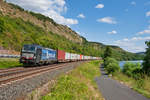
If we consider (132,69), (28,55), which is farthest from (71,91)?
(132,69)

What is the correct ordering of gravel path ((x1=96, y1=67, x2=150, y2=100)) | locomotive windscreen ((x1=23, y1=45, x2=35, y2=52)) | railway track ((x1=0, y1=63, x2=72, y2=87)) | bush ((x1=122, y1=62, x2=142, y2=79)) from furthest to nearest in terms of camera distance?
1. bush ((x1=122, y1=62, x2=142, y2=79))
2. locomotive windscreen ((x1=23, y1=45, x2=35, y2=52))
3. gravel path ((x1=96, y1=67, x2=150, y2=100))
4. railway track ((x1=0, y1=63, x2=72, y2=87))

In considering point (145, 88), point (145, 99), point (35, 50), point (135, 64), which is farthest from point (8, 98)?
point (135, 64)

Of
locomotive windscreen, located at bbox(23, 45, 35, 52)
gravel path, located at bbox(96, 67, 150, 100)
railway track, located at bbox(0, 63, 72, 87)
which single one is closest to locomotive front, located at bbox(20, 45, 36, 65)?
locomotive windscreen, located at bbox(23, 45, 35, 52)

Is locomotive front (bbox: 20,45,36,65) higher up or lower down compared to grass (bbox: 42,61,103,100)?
higher up

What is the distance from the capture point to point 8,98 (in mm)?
7012

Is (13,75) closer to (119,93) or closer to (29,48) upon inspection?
(119,93)

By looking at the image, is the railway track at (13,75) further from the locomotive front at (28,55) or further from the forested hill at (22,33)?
the forested hill at (22,33)

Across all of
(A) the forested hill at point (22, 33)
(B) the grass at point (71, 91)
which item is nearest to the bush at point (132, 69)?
(A) the forested hill at point (22, 33)

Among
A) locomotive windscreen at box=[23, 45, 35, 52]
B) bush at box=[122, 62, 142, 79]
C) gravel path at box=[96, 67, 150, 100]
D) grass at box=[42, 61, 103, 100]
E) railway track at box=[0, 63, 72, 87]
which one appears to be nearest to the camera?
grass at box=[42, 61, 103, 100]

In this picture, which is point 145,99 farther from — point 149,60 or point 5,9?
point 5,9

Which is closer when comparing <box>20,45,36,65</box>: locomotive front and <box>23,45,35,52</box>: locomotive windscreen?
<box>20,45,36,65</box>: locomotive front

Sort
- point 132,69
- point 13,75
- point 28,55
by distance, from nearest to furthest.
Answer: point 13,75
point 28,55
point 132,69

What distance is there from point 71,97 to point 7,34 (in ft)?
166

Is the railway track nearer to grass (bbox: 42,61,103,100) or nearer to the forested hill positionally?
grass (bbox: 42,61,103,100)
